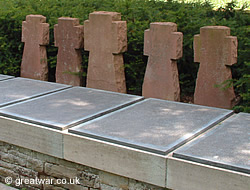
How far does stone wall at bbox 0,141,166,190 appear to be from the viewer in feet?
13.0

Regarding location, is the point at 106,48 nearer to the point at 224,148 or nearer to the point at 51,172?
the point at 51,172

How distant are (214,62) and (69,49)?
2.14 metres

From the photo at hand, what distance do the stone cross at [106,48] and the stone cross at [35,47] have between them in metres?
0.84

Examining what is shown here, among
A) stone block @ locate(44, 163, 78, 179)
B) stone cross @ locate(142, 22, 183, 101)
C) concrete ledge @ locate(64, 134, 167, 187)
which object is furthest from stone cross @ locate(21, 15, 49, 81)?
concrete ledge @ locate(64, 134, 167, 187)

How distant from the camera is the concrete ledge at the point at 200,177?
3.32m

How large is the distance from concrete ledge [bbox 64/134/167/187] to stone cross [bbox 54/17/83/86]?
2225 millimetres

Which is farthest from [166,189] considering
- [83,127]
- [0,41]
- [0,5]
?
[0,5]

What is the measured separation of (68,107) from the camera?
5.02m

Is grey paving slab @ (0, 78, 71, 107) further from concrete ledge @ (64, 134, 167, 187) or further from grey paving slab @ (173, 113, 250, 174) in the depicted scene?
grey paving slab @ (173, 113, 250, 174)

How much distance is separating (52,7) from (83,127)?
379 centimetres

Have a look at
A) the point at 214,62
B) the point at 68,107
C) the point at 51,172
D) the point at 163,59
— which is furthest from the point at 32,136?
the point at 214,62

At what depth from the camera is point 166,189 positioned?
145 inches

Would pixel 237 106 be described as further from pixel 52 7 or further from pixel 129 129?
pixel 52 7

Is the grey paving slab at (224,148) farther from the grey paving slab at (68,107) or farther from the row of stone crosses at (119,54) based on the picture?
the grey paving slab at (68,107)
